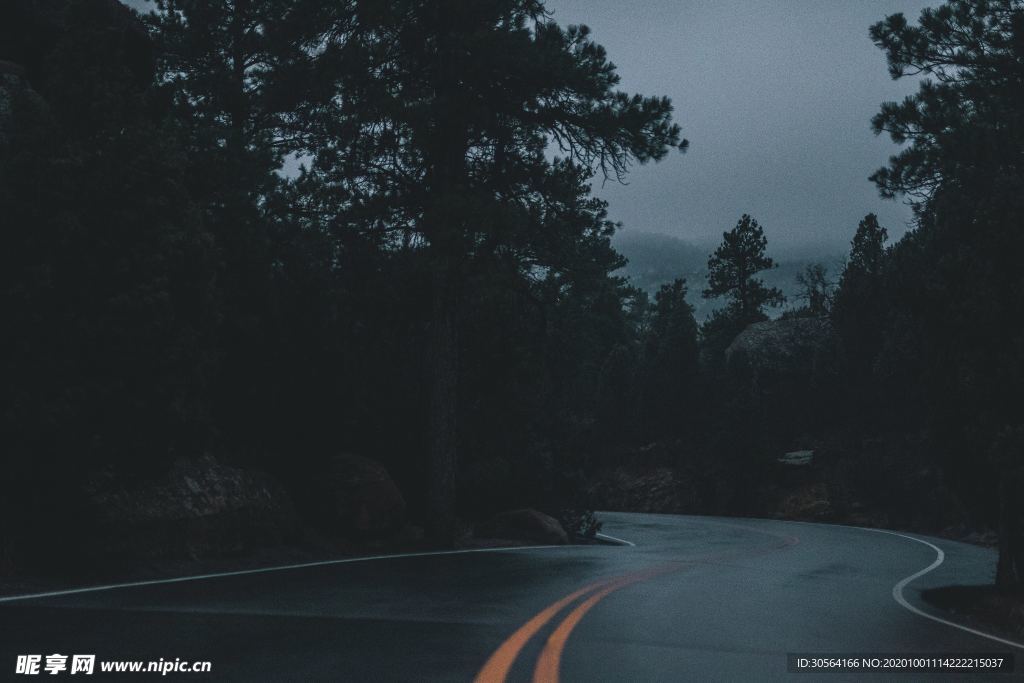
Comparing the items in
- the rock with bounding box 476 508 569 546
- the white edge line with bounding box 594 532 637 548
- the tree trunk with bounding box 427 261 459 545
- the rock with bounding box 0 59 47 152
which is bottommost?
the white edge line with bounding box 594 532 637 548

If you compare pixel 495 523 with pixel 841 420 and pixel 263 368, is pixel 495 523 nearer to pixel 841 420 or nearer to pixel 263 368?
pixel 263 368

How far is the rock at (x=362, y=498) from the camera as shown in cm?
1878

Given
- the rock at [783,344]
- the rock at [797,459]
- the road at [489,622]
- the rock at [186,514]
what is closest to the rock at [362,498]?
the rock at [186,514]

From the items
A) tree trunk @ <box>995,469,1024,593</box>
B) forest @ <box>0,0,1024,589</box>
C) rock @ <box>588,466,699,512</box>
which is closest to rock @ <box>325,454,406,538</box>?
forest @ <box>0,0,1024,589</box>

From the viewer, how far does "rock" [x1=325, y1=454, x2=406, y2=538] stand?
18.8 m

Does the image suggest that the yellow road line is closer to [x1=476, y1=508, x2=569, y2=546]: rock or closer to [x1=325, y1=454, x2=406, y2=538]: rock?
[x1=325, y1=454, x2=406, y2=538]: rock

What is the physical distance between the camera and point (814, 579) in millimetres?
14141

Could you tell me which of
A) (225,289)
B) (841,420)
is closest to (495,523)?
(225,289)

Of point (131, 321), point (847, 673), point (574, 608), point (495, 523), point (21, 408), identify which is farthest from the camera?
point (495, 523)

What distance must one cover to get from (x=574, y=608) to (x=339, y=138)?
14608 millimetres

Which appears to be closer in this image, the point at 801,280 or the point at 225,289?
the point at 225,289

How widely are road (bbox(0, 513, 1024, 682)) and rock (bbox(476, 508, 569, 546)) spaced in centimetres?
757

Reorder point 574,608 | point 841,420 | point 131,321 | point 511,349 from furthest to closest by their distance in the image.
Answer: point 841,420 < point 511,349 < point 131,321 < point 574,608

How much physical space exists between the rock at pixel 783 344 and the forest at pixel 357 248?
16.4 meters
